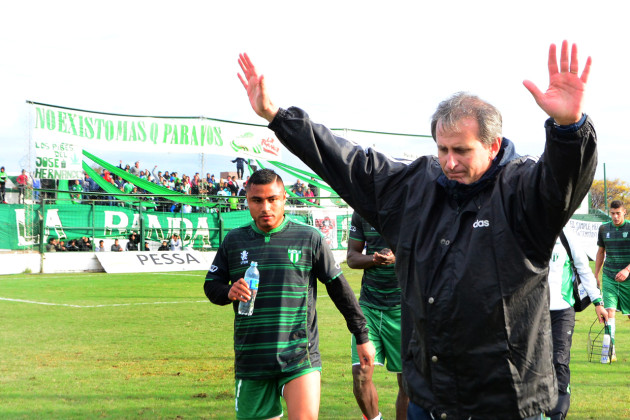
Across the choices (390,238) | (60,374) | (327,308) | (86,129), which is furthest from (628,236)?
(86,129)

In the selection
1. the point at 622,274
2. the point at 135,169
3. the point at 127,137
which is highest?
the point at 127,137

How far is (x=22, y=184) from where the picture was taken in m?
28.5

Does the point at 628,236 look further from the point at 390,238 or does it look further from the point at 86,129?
the point at 86,129

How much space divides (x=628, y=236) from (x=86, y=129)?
22766 mm

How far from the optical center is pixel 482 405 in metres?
2.95

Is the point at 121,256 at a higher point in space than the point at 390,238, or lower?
lower

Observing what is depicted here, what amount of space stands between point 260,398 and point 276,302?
0.72 m

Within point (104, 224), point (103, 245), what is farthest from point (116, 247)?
point (104, 224)

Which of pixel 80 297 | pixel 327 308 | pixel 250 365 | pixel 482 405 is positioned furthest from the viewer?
pixel 80 297

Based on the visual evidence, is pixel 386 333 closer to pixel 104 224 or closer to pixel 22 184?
pixel 104 224

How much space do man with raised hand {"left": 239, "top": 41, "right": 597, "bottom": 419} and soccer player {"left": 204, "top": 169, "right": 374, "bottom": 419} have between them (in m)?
2.08

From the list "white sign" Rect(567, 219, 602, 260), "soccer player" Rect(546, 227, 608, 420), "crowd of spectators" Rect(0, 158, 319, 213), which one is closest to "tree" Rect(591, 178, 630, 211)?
"white sign" Rect(567, 219, 602, 260)

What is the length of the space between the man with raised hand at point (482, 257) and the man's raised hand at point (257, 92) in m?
0.29

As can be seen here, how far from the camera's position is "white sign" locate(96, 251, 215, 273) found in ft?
92.0
